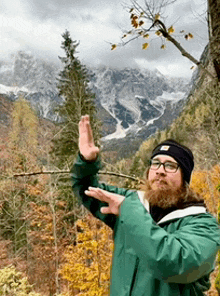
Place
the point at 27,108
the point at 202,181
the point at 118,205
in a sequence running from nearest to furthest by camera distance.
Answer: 1. the point at 118,205
2. the point at 202,181
3. the point at 27,108

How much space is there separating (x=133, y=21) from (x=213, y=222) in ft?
9.88

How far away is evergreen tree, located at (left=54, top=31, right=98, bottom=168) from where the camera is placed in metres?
14.0

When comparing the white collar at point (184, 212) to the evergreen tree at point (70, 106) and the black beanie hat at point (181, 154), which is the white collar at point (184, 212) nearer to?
the black beanie hat at point (181, 154)

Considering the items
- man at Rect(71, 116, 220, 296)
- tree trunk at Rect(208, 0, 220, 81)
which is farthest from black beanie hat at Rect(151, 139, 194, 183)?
tree trunk at Rect(208, 0, 220, 81)

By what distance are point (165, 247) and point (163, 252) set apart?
0.02m

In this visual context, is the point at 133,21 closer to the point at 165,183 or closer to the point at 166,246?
the point at 165,183

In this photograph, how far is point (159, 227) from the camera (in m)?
1.24

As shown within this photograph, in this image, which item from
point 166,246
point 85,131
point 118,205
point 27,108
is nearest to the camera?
point 166,246

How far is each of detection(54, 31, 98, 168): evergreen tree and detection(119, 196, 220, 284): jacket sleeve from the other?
12.3 m

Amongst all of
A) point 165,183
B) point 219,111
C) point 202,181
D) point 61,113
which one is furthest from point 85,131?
point 202,181

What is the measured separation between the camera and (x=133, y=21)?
367cm

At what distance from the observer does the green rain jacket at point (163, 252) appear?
1.18 meters

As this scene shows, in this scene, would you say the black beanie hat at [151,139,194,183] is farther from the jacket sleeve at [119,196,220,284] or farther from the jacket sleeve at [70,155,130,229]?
the jacket sleeve at [119,196,220,284]

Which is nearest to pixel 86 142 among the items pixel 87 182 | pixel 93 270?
pixel 87 182
